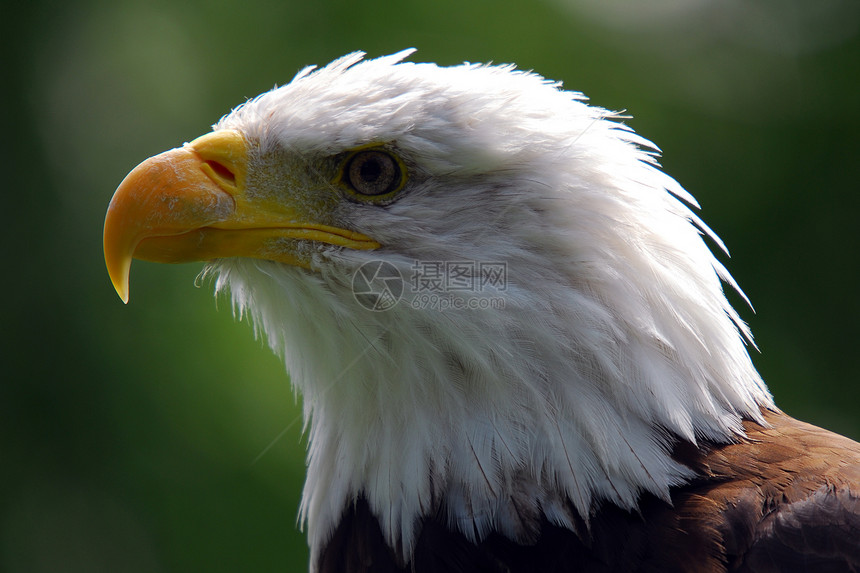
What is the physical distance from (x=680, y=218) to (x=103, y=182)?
3070mm

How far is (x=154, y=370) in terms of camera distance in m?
3.66

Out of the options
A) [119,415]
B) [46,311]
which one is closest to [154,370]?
[119,415]

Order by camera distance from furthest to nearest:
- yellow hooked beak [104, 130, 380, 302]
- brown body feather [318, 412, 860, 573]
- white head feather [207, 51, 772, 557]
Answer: yellow hooked beak [104, 130, 380, 302] < white head feather [207, 51, 772, 557] < brown body feather [318, 412, 860, 573]

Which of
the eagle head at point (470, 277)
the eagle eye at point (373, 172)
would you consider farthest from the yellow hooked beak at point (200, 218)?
the eagle eye at point (373, 172)

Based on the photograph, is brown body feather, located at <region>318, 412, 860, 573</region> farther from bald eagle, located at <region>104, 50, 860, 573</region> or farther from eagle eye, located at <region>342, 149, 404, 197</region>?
eagle eye, located at <region>342, 149, 404, 197</region>

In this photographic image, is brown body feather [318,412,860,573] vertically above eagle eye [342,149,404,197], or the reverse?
eagle eye [342,149,404,197]

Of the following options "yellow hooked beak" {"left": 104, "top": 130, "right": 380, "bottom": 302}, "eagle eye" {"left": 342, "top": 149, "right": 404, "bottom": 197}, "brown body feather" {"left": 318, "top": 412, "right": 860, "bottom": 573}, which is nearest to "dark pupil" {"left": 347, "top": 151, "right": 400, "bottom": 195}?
"eagle eye" {"left": 342, "top": 149, "right": 404, "bottom": 197}

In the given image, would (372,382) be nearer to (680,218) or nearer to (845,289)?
(680,218)

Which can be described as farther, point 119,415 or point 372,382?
point 119,415
